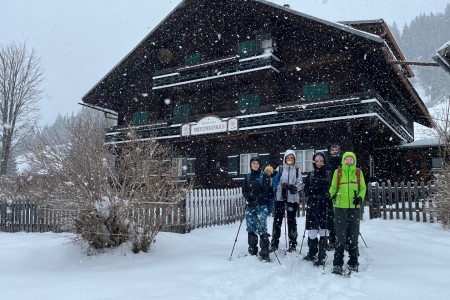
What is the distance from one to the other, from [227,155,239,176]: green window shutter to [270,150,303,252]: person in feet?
42.6

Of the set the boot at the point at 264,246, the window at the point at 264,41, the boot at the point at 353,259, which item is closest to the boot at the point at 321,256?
the boot at the point at 353,259

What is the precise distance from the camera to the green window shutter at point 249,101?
784 inches

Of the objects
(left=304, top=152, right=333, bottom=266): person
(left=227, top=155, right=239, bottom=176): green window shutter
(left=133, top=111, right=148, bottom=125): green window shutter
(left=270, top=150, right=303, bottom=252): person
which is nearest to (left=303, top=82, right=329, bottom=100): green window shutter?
(left=227, top=155, right=239, bottom=176): green window shutter

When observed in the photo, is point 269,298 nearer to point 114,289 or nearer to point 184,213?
point 114,289

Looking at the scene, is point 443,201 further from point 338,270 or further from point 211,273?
point 211,273

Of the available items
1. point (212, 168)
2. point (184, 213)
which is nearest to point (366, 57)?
point (212, 168)

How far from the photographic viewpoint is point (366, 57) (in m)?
17.1

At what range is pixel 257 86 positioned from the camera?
2005 centimetres

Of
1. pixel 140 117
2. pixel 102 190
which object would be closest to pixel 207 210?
pixel 102 190

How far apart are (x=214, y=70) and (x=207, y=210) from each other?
37.0ft

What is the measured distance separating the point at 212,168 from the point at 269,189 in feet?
47.6

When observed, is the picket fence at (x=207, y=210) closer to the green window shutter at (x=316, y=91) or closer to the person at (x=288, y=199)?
the person at (x=288, y=199)

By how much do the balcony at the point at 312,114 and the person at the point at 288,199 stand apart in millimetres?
8005

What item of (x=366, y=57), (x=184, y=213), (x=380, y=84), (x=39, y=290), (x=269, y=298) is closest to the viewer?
(x=269, y=298)
